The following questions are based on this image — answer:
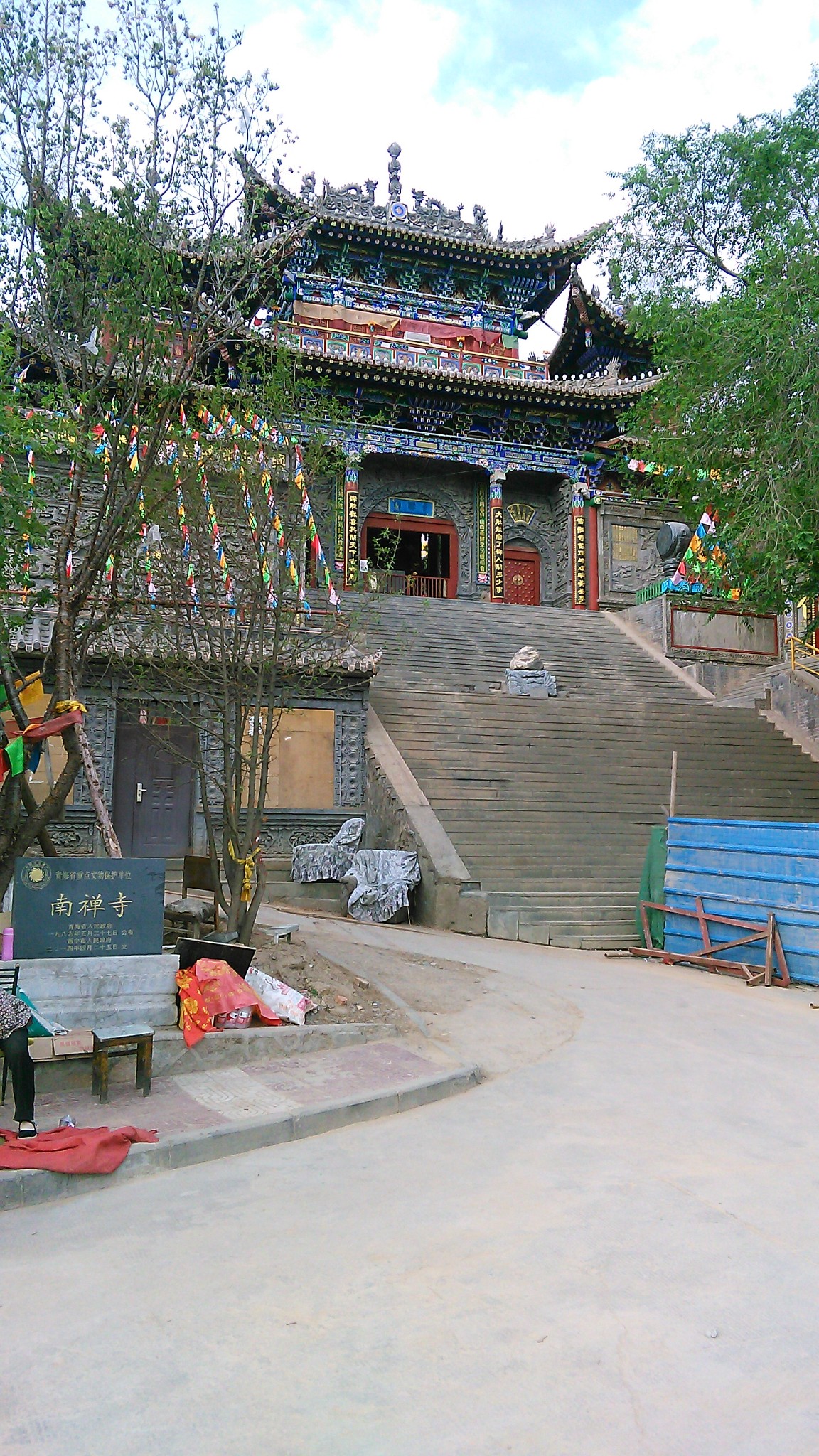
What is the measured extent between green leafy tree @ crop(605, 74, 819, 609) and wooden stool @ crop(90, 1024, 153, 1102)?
9218 mm

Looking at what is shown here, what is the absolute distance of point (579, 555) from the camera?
24.6 metres

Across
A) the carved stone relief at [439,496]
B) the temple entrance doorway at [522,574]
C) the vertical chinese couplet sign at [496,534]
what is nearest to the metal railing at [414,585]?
the carved stone relief at [439,496]

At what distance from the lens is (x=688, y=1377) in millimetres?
2645

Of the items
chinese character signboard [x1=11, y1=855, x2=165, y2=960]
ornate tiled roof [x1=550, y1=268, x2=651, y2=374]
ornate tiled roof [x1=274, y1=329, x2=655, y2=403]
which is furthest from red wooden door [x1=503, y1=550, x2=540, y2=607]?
chinese character signboard [x1=11, y1=855, x2=165, y2=960]

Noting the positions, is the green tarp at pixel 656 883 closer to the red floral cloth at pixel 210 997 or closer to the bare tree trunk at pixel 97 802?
the red floral cloth at pixel 210 997

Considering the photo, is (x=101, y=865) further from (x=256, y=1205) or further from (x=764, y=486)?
(x=764, y=486)

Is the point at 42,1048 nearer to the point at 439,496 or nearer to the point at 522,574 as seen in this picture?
the point at 439,496

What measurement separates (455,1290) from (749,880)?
6851 millimetres

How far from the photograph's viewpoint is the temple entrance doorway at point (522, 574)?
25.7 m

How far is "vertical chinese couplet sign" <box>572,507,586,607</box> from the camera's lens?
80.5 ft

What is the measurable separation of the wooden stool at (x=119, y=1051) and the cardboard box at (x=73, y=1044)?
89 millimetres

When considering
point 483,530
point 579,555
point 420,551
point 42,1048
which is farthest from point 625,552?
point 42,1048

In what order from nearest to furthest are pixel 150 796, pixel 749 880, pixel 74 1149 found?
1. pixel 74 1149
2. pixel 749 880
3. pixel 150 796

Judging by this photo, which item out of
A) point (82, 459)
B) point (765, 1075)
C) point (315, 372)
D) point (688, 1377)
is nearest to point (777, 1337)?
point (688, 1377)
